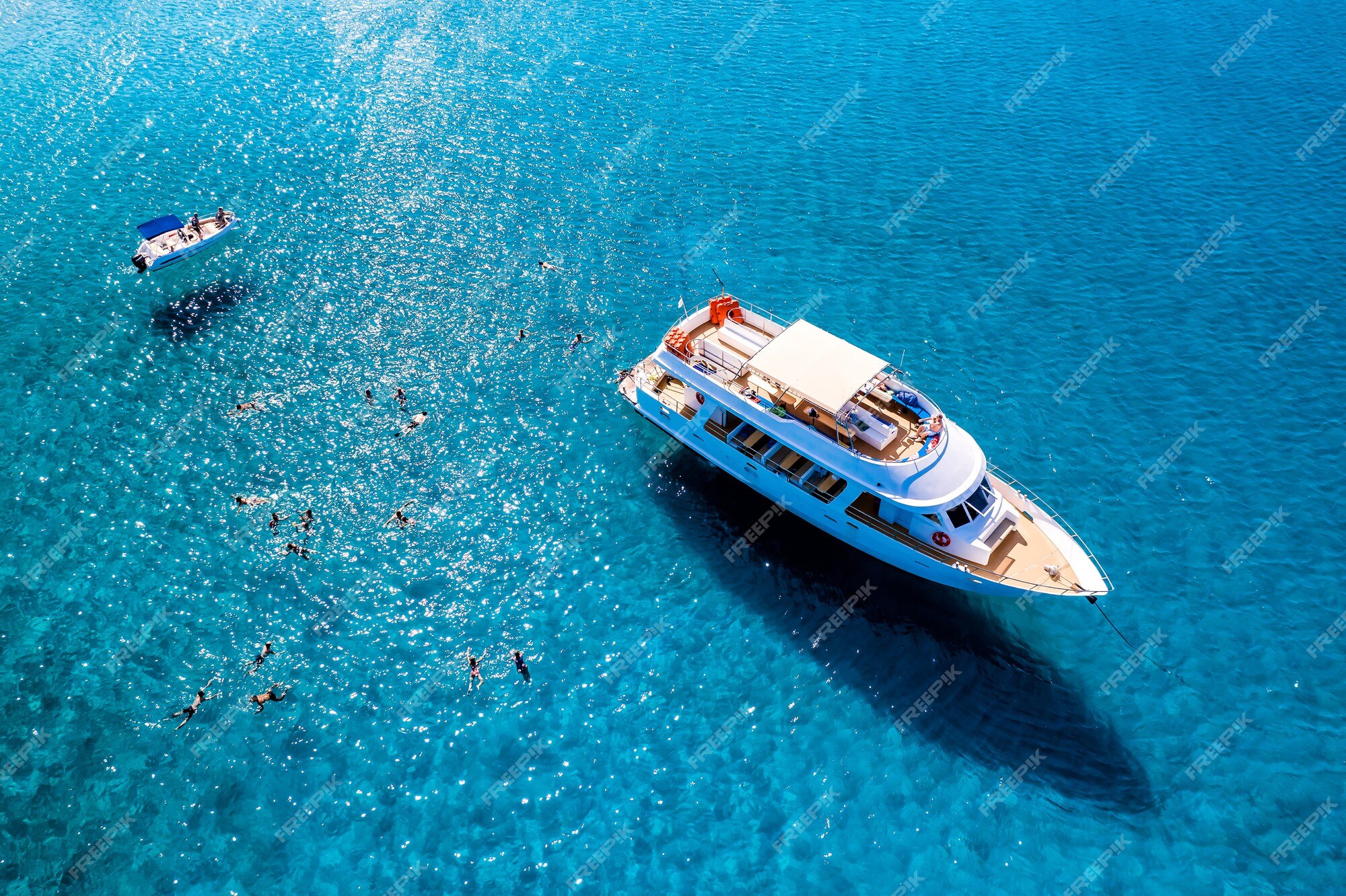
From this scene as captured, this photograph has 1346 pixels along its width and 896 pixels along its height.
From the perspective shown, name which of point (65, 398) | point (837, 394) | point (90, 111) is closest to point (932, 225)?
point (837, 394)

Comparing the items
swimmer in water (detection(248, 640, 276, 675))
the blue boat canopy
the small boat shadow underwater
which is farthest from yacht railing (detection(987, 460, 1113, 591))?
the blue boat canopy

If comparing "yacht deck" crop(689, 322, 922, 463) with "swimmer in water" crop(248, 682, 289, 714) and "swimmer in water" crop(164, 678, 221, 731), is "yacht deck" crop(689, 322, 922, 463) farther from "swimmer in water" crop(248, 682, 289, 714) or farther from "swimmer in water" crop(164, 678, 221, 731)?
"swimmer in water" crop(164, 678, 221, 731)

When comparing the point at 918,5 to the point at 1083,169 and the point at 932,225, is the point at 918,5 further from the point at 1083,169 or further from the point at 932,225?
the point at 932,225

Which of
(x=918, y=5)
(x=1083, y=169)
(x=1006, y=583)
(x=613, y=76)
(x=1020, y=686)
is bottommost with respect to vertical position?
(x=1020, y=686)

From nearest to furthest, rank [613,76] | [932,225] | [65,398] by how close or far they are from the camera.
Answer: [65,398], [932,225], [613,76]

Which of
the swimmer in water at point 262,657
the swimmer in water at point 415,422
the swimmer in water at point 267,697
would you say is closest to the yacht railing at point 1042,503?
the swimmer in water at point 415,422

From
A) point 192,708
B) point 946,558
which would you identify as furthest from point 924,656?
point 192,708

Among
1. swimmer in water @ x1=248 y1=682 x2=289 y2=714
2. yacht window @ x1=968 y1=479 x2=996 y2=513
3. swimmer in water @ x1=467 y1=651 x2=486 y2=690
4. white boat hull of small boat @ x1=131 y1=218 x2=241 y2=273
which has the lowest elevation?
swimmer in water @ x1=248 y1=682 x2=289 y2=714
